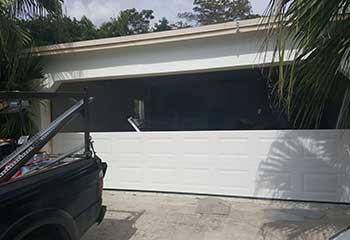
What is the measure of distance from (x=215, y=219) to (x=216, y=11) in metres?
28.3

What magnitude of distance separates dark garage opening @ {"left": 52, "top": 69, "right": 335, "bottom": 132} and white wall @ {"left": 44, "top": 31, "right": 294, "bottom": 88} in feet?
10.2

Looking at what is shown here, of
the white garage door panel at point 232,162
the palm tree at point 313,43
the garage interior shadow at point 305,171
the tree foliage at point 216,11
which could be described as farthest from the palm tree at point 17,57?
the tree foliage at point 216,11

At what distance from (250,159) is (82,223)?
4286 millimetres

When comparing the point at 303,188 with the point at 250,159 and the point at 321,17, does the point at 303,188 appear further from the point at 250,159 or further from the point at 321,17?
the point at 321,17

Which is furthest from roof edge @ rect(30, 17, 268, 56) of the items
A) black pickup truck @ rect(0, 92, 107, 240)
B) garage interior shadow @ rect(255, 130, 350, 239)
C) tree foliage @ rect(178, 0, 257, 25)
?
tree foliage @ rect(178, 0, 257, 25)

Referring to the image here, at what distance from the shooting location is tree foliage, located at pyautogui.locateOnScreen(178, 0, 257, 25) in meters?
29.7

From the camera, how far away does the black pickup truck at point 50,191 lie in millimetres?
2895

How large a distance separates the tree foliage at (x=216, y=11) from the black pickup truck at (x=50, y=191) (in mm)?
27013

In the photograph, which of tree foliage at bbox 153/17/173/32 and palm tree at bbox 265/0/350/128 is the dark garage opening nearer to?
palm tree at bbox 265/0/350/128

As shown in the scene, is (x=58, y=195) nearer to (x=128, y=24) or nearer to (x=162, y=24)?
(x=128, y=24)

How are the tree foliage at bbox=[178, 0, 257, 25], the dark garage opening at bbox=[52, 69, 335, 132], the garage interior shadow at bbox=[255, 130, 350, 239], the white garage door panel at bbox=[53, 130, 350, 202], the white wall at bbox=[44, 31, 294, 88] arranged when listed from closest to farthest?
the garage interior shadow at bbox=[255, 130, 350, 239], the white garage door panel at bbox=[53, 130, 350, 202], the white wall at bbox=[44, 31, 294, 88], the dark garage opening at bbox=[52, 69, 335, 132], the tree foliage at bbox=[178, 0, 257, 25]

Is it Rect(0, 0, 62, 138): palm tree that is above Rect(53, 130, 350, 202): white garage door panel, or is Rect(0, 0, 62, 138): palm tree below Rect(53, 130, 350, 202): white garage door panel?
above

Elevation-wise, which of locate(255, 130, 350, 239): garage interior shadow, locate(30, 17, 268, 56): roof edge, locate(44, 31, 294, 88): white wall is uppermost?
locate(30, 17, 268, 56): roof edge

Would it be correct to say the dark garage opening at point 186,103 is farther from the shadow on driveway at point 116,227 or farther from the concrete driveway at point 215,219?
the shadow on driveway at point 116,227
